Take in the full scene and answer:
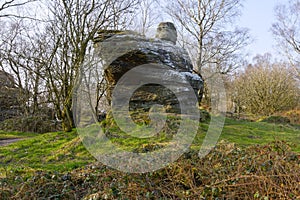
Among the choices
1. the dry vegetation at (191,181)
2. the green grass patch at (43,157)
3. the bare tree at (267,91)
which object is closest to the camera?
the dry vegetation at (191,181)

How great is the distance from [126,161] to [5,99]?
13642 millimetres

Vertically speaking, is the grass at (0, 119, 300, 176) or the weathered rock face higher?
the weathered rock face

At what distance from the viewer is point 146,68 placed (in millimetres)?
7039

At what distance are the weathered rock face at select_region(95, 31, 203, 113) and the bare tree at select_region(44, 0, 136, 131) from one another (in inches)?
41.4

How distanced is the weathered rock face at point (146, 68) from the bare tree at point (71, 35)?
1.05m

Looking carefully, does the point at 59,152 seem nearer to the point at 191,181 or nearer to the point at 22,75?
the point at 191,181

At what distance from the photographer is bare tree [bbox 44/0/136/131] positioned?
25.1ft

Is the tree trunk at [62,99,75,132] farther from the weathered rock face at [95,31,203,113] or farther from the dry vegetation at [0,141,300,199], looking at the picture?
the dry vegetation at [0,141,300,199]

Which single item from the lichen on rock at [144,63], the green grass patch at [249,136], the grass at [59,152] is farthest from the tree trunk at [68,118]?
the green grass patch at [249,136]

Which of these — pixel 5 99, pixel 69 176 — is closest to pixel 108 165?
pixel 69 176

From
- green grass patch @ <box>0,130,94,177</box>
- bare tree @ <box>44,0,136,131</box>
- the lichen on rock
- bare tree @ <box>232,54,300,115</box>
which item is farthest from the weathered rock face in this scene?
bare tree @ <box>232,54,300,115</box>

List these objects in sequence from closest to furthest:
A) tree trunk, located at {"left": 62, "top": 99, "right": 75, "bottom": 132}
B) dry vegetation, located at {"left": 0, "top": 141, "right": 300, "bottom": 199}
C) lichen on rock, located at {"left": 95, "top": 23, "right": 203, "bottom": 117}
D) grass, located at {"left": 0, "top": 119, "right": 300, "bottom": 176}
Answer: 1. dry vegetation, located at {"left": 0, "top": 141, "right": 300, "bottom": 199}
2. grass, located at {"left": 0, "top": 119, "right": 300, "bottom": 176}
3. lichen on rock, located at {"left": 95, "top": 23, "right": 203, "bottom": 117}
4. tree trunk, located at {"left": 62, "top": 99, "right": 75, "bottom": 132}

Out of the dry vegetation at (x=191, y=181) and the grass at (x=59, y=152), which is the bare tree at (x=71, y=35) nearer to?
the grass at (x=59, y=152)

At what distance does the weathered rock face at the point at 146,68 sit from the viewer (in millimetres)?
6820
